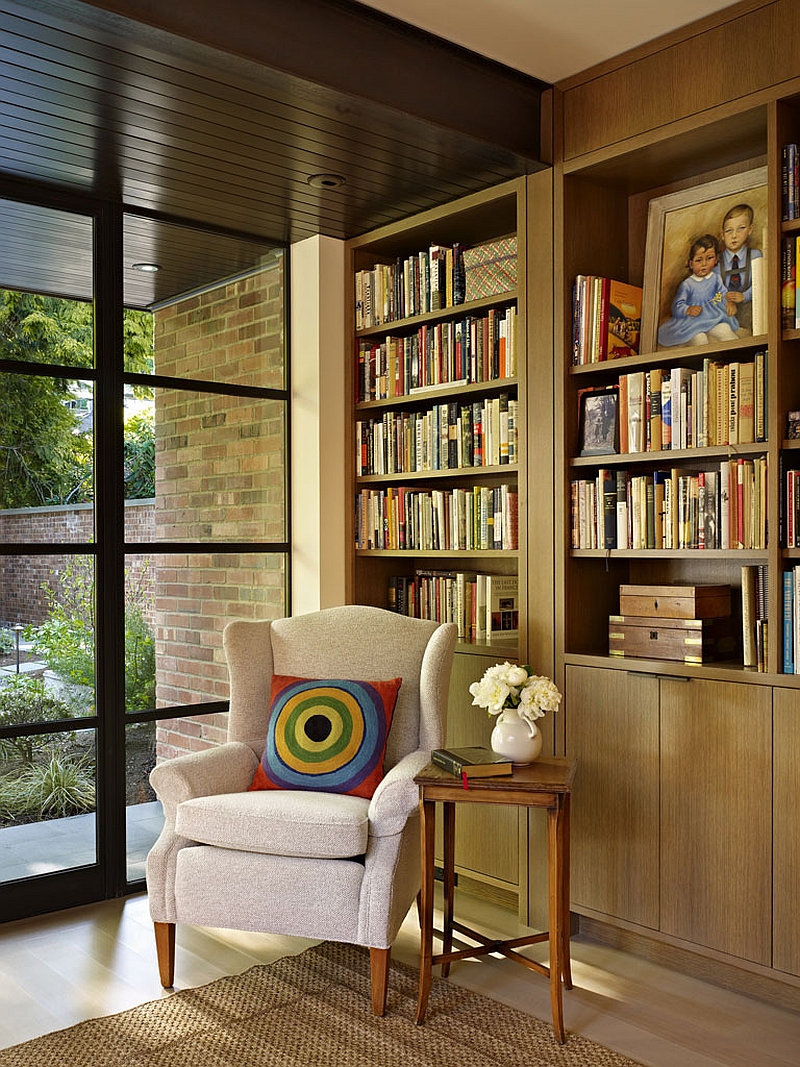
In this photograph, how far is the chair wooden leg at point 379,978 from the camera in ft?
8.91

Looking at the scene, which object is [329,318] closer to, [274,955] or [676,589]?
[676,589]

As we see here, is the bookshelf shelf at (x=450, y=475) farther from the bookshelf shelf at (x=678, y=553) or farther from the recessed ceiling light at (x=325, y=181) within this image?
the recessed ceiling light at (x=325, y=181)

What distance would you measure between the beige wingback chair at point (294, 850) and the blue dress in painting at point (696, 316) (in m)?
1.18

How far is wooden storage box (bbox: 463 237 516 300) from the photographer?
352 cm

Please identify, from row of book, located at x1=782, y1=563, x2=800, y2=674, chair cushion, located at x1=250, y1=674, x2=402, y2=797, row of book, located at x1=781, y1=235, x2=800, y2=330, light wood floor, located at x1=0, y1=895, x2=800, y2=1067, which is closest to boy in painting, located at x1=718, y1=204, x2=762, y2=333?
row of book, located at x1=781, y1=235, x2=800, y2=330

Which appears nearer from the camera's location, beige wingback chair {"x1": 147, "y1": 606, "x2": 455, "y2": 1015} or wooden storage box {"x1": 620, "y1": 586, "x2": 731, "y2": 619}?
beige wingback chair {"x1": 147, "y1": 606, "x2": 455, "y2": 1015}

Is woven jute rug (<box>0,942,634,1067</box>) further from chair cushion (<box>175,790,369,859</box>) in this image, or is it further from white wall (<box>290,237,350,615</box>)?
white wall (<box>290,237,350,615</box>)

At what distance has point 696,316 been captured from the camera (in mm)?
3170

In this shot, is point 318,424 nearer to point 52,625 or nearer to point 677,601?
point 52,625

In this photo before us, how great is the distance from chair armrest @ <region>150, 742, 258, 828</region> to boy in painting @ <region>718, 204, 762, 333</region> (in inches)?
79.6

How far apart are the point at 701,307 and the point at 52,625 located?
2.41m

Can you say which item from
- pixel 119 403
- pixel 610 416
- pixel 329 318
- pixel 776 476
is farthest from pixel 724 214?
pixel 119 403

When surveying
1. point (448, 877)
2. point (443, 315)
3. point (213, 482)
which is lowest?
point (448, 877)

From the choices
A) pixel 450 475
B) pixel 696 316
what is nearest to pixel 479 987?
pixel 450 475
